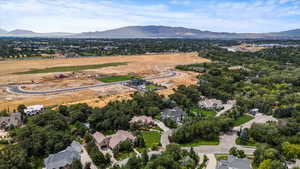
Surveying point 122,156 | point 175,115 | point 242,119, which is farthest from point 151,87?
point 122,156

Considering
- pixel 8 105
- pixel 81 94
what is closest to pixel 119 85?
pixel 81 94

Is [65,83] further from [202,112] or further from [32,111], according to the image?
[202,112]

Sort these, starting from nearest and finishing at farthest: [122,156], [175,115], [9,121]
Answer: [122,156], [9,121], [175,115]

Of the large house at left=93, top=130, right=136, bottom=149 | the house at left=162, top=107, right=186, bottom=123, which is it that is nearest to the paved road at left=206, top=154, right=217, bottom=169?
the large house at left=93, top=130, right=136, bottom=149

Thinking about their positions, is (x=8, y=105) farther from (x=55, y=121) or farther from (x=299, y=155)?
(x=299, y=155)

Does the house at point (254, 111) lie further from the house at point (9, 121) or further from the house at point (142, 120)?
the house at point (9, 121)

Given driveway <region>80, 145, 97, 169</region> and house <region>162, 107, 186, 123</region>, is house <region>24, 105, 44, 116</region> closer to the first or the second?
driveway <region>80, 145, 97, 169</region>
